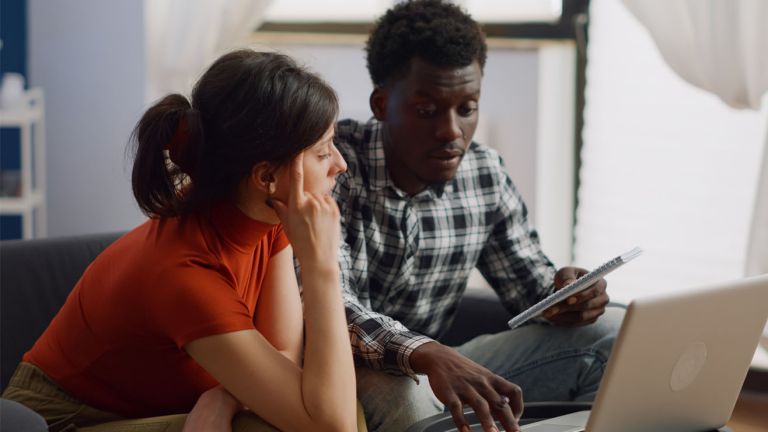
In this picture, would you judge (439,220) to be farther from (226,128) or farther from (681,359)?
(681,359)

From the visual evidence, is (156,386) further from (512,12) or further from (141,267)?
(512,12)

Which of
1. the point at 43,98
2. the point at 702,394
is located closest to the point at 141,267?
the point at 702,394

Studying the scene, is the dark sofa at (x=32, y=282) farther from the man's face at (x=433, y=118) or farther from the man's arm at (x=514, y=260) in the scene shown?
the man's arm at (x=514, y=260)

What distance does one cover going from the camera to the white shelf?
3.02 metres

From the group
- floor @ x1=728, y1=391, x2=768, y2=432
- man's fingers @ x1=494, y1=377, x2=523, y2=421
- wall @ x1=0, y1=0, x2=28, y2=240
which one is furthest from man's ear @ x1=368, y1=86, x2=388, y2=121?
wall @ x1=0, y1=0, x2=28, y2=240

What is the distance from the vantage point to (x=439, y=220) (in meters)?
1.94

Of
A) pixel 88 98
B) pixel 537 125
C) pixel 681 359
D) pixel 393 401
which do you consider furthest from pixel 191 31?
pixel 681 359

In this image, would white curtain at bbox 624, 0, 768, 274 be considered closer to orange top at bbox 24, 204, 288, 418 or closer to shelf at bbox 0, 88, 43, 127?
orange top at bbox 24, 204, 288, 418

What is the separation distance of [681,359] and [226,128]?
685mm

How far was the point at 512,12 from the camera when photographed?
3.21 metres

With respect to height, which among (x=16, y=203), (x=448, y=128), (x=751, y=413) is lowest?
(x=751, y=413)

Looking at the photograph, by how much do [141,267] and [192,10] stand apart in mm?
2018

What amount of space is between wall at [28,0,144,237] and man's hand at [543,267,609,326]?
1.79m

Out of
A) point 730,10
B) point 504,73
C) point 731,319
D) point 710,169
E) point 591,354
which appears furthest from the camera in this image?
point 504,73
